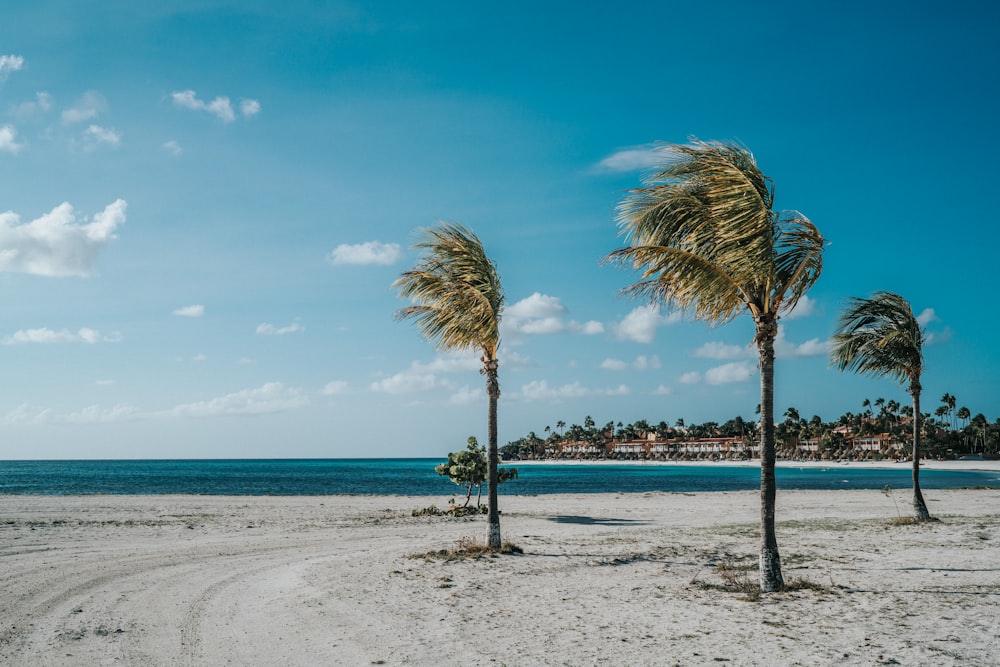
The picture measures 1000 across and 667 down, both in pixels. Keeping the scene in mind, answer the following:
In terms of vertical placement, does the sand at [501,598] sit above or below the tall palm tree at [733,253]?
below

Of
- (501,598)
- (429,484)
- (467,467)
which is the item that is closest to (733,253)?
(501,598)

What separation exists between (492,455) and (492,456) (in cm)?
2

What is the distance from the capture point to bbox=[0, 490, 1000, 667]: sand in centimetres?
732

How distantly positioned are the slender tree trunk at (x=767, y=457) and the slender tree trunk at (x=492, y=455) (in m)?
5.77

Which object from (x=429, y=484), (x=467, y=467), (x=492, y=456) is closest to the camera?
(x=492, y=456)

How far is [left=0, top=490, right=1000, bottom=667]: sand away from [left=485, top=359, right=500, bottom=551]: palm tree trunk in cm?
77

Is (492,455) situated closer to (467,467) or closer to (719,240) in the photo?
(719,240)

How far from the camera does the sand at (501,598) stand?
24.0 feet

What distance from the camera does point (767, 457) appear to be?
32.2 feet

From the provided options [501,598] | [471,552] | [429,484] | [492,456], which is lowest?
[429,484]

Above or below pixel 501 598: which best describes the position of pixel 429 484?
below

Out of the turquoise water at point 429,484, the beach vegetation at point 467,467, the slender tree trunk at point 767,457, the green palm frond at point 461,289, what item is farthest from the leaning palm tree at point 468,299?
the turquoise water at point 429,484

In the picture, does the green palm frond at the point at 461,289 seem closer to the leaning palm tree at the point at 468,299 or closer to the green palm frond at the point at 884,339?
the leaning palm tree at the point at 468,299

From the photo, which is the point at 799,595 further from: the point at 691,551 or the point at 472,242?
the point at 472,242
